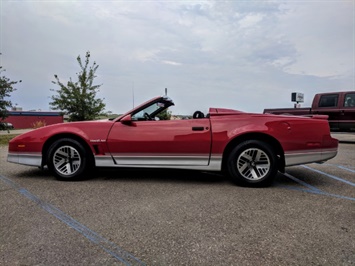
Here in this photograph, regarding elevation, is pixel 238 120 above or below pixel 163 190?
above

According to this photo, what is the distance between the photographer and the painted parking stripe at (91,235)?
2.14 meters

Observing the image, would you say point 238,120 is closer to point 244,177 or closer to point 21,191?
point 244,177

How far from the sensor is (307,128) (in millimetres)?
4203

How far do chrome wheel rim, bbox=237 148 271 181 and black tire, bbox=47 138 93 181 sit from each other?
2.38 meters

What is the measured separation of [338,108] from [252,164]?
902 cm

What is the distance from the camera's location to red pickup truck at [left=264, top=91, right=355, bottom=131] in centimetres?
1109

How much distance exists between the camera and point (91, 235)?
253cm

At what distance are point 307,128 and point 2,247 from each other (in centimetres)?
400

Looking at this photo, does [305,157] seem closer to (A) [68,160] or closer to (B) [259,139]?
(B) [259,139]

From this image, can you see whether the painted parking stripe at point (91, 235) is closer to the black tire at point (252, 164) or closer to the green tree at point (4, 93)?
the black tire at point (252, 164)

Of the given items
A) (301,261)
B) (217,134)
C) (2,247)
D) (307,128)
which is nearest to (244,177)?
(217,134)

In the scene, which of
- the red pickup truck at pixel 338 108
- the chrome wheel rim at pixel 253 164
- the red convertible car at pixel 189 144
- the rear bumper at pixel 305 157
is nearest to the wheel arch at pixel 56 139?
the red convertible car at pixel 189 144

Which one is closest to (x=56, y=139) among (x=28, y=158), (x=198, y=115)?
(x=28, y=158)

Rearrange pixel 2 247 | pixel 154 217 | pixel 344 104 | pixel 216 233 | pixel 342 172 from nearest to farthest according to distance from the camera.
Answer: pixel 2 247 < pixel 216 233 < pixel 154 217 < pixel 342 172 < pixel 344 104
